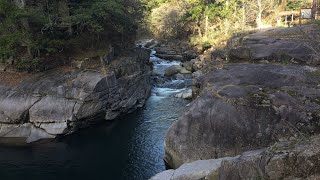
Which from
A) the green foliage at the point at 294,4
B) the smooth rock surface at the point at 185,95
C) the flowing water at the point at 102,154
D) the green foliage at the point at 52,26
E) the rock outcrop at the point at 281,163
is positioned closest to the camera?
the rock outcrop at the point at 281,163

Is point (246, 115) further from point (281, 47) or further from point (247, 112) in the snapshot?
point (281, 47)

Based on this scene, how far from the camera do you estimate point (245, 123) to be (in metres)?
→ 15.6

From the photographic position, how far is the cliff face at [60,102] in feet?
77.1

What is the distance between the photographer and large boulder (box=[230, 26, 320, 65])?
19672 mm

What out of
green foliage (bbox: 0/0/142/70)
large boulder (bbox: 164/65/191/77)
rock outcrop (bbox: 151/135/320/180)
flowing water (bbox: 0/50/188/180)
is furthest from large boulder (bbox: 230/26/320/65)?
large boulder (bbox: 164/65/191/77)

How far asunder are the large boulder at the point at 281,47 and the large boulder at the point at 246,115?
5.75 ft

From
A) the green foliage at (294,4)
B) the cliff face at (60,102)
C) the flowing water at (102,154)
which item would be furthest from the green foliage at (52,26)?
the green foliage at (294,4)

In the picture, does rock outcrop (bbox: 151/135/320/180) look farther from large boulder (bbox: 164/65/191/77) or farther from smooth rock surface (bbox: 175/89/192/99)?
large boulder (bbox: 164/65/191/77)

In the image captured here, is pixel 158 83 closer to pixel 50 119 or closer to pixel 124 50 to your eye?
pixel 124 50

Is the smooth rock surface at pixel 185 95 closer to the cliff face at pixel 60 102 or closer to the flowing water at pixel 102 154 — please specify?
the flowing water at pixel 102 154

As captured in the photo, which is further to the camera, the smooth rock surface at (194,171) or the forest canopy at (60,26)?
the forest canopy at (60,26)

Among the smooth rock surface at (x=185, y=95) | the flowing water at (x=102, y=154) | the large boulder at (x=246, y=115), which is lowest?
the flowing water at (x=102, y=154)

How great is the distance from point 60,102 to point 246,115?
13404 millimetres

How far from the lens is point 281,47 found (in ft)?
68.4
